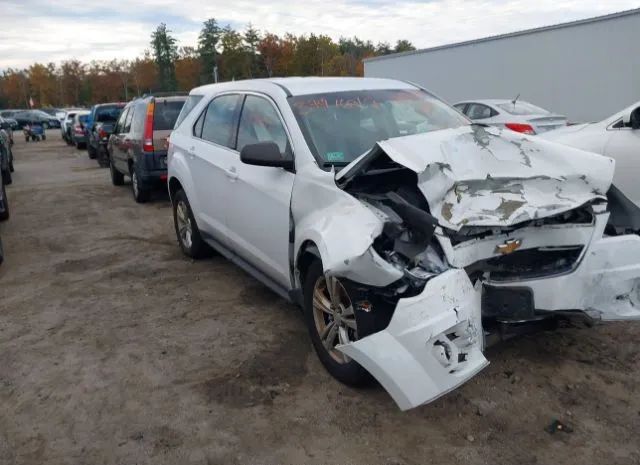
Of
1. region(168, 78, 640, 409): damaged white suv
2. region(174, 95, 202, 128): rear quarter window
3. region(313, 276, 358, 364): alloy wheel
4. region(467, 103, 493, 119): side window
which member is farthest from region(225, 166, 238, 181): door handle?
region(467, 103, 493, 119): side window

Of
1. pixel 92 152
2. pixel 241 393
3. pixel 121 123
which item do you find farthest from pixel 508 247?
pixel 92 152

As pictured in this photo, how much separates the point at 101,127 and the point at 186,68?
55.5 m

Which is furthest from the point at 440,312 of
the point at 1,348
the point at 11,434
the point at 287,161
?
the point at 1,348

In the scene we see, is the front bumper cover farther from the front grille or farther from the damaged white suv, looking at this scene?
the front grille

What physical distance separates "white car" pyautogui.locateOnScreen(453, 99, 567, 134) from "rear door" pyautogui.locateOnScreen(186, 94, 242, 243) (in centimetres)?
693

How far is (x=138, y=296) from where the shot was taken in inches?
216

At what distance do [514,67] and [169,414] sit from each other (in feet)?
57.4

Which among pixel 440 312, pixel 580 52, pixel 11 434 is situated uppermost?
pixel 580 52

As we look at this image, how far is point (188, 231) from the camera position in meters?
6.40

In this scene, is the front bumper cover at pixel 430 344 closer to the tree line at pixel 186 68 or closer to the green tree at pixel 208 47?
the tree line at pixel 186 68

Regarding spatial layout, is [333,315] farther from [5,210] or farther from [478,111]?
[478,111]

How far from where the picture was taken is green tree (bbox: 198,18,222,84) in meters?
67.2

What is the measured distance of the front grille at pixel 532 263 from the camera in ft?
10.6

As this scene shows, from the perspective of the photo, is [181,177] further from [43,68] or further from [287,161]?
[43,68]
